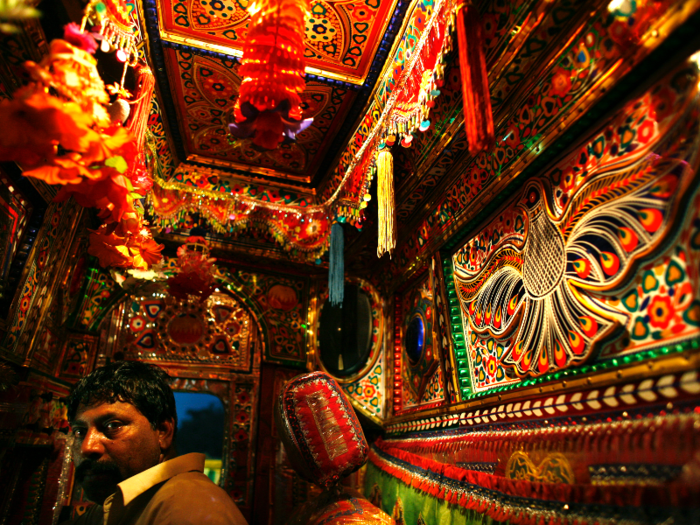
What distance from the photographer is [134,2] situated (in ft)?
8.25

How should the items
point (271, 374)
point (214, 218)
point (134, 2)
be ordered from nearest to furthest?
point (134, 2) → point (214, 218) → point (271, 374)

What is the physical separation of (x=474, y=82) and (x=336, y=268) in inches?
85.1

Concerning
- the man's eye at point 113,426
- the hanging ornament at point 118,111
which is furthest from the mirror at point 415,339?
the hanging ornament at point 118,111

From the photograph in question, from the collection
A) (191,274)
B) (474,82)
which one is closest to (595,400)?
(474,82)

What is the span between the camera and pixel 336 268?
12.5ft

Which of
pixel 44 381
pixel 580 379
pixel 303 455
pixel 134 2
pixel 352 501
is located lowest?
pixel 352 501

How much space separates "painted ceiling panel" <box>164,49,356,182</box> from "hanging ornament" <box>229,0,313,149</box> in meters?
1.16

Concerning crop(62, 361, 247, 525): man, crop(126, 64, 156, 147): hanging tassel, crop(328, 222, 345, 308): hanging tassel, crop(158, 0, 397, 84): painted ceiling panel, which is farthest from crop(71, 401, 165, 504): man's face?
crop(158, 0, 397, 84): painted ceiling panel

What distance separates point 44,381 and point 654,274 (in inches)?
159

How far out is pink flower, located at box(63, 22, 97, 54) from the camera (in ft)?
5.05

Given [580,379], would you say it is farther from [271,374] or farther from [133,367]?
[271,374]

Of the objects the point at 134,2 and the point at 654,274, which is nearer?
the point at 654,274

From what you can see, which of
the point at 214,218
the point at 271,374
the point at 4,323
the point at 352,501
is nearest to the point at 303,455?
the point at 352,501

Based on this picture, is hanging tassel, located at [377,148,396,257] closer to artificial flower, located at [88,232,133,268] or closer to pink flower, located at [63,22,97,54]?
artificial flower, located at [88,232,133,268]
